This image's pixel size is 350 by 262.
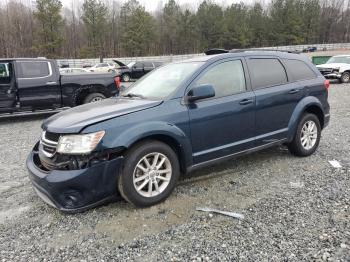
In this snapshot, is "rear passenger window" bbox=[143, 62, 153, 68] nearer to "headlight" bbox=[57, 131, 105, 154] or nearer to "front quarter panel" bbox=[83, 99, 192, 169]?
"front quarter panel" bbox=[83, 99, 192, 169]

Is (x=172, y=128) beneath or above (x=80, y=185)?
above

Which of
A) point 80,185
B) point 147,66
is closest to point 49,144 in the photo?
point 80,185

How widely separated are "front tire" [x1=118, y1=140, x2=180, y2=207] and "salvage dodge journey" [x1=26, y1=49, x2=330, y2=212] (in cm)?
1

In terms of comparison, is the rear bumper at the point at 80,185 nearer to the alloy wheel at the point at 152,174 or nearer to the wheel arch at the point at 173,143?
the alloy wheel at the point at 152,174

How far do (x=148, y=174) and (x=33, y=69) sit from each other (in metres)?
6.77

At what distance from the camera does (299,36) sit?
69875 millimetres

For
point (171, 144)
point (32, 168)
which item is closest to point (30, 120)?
point (32, 168)

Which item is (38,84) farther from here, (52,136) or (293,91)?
(293,91)

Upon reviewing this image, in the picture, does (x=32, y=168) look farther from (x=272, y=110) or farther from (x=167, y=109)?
(x=272, y=110)

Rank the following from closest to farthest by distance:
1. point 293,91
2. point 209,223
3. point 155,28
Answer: point 209,223
point 293,91
point 155,28

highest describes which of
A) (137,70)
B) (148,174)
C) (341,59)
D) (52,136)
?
(341,59)

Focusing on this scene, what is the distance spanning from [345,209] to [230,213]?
1222 millimetres

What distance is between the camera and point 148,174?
11.3 feet

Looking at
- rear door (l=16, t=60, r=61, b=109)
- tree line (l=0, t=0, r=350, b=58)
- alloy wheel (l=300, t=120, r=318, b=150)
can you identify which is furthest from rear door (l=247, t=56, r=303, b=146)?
tree line (l=0, t=0, r=350, b=58)
